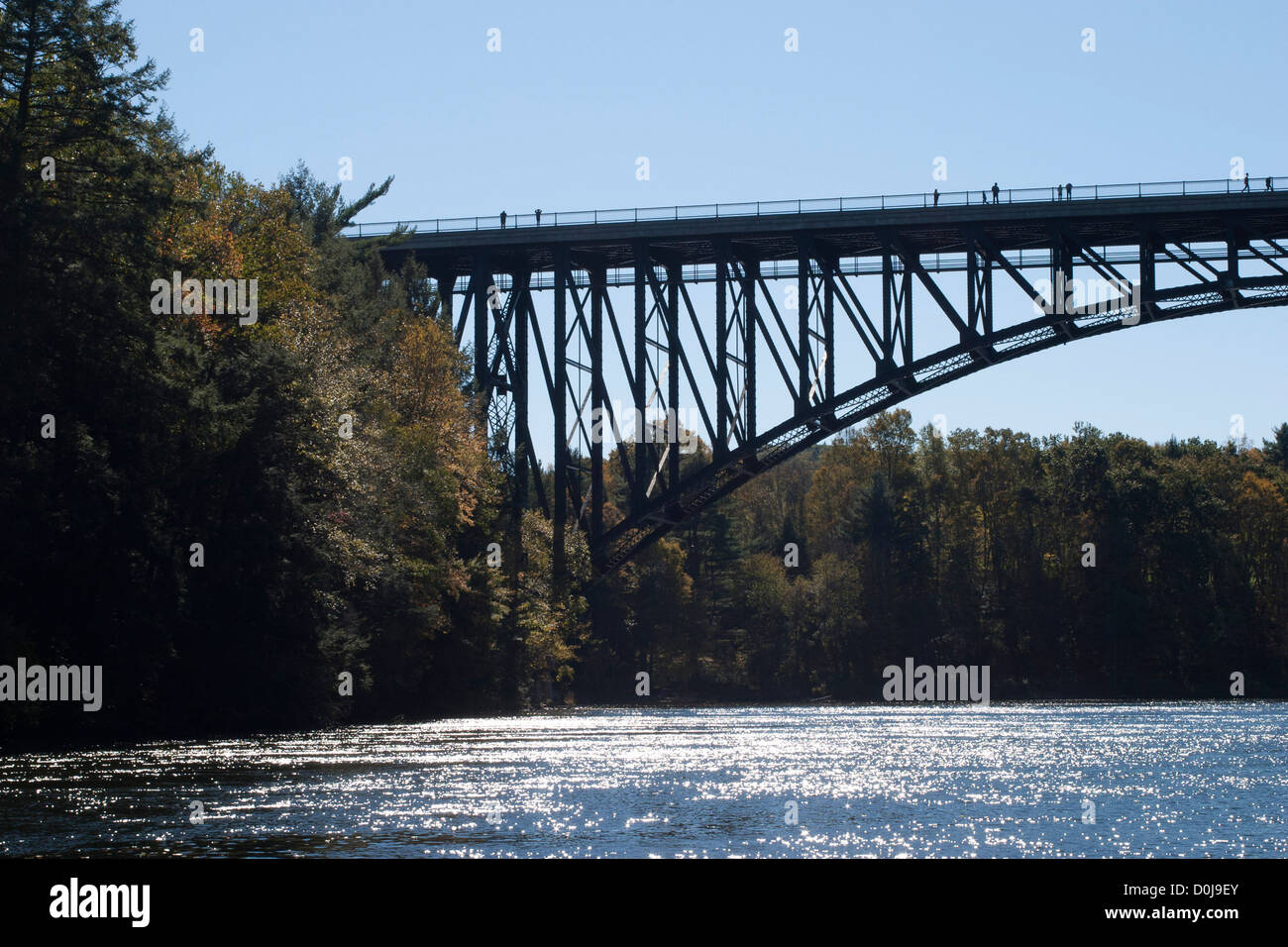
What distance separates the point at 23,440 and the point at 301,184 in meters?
44.0

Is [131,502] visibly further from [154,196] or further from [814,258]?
[814,258]

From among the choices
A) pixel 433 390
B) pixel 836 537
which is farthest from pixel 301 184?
pixel 836 537

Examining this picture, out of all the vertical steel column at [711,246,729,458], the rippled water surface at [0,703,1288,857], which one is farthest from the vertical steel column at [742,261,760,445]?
the rippled water surface at [0,703,1288,857]

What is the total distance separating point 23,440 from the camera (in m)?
35.5

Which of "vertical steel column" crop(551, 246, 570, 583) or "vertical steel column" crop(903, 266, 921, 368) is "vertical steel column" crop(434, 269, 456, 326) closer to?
"vertical steel column" crop(551, 246, 570, 583)

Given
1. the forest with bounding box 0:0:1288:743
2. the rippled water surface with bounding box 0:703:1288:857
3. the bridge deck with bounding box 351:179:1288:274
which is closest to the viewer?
the rippled water surface with bounding box 0:703:1288:857

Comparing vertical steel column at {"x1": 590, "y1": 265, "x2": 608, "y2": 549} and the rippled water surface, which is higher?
vertical steel column at {"x1": 590, "y1": 265, "x2": 608, "y2": 549}

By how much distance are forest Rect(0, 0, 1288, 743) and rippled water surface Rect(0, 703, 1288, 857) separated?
397 cm

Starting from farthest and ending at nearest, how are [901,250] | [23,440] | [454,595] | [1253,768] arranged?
1. [901,250]
2. [454,595]
3. [23,440]
4. [1253,768]

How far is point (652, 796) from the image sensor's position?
25.8 m

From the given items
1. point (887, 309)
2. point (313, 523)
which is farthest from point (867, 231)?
point (313, 523)

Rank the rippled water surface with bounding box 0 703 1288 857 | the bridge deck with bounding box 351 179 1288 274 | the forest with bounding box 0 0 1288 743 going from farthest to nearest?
the bridge deck with bounding box 351 179 1288 274
the forest with bounding box 0 0 1288 743
the rippled water surface with bounding box 0 703 1288 857

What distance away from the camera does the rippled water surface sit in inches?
763
